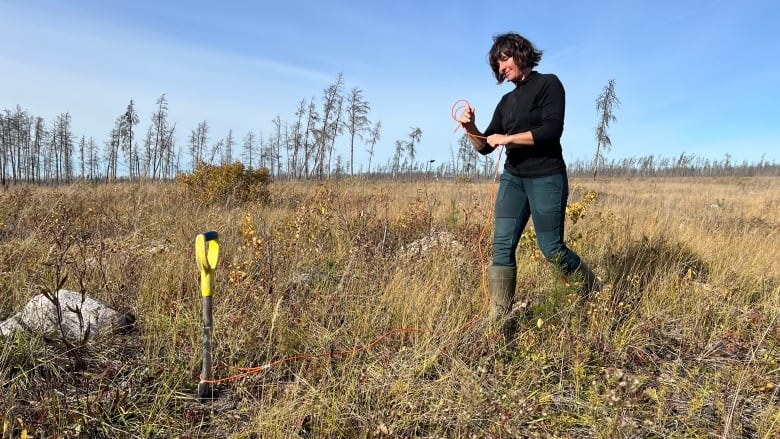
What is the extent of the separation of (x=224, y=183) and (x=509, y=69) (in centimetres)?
606

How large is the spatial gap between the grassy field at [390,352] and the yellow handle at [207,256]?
55cm

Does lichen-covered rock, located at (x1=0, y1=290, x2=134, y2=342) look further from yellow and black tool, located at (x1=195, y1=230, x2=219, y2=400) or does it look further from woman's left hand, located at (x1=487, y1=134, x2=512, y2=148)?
woman's left hand, located at (x1=487, y1=134, x2=512, y2=148)

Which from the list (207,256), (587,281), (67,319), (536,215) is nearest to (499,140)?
(536,215)

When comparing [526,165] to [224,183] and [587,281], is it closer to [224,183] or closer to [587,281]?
[587,281]

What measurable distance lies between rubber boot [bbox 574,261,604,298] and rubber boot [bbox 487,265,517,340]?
49 centimetres

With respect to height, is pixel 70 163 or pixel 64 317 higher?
pixel 70 163

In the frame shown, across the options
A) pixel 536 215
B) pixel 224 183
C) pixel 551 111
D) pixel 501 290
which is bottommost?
pixel 501 290

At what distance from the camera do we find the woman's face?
2.51 meters

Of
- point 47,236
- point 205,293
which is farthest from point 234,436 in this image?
point 47,236

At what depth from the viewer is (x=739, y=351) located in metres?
2.35

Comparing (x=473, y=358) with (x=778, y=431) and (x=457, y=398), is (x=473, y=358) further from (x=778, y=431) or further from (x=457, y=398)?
(x=778, y=431)

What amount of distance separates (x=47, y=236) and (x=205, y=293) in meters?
3.22

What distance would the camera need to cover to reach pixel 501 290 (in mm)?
2500

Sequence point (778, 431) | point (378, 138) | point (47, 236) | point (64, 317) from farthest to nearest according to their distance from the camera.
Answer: point (378, 138)
point (47, 236)
point (64, 317)
point (778, 431)
